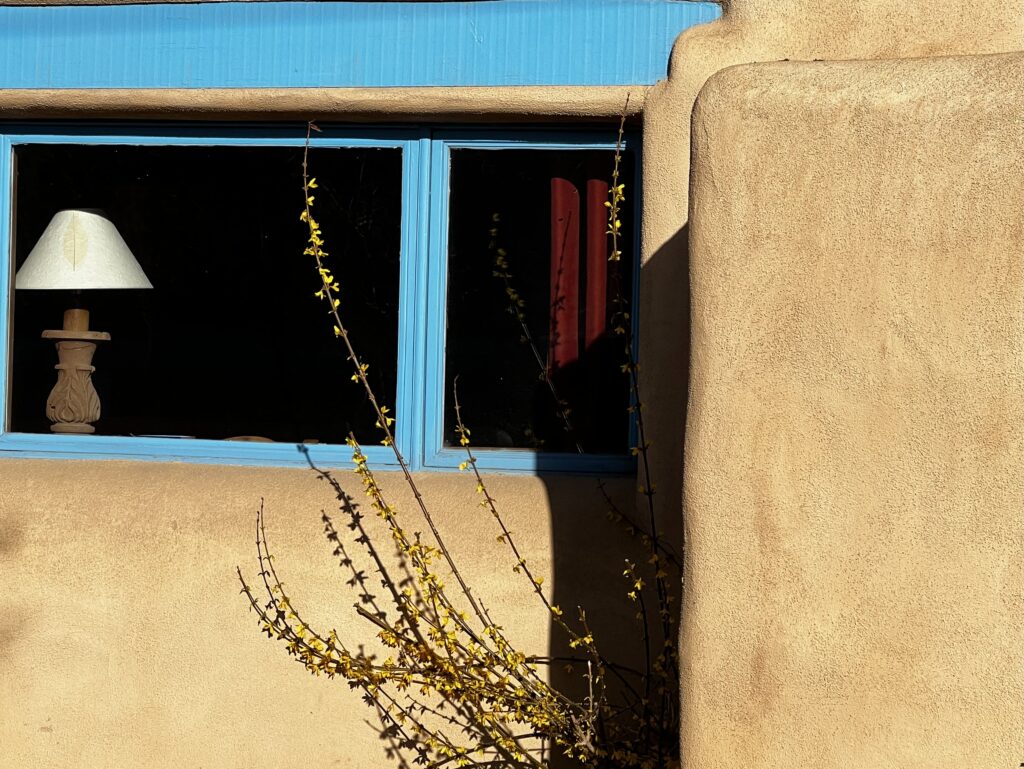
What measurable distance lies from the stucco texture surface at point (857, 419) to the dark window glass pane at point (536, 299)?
1074 millimetres

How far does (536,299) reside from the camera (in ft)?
12.9

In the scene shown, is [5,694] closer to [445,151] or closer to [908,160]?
[445,151]

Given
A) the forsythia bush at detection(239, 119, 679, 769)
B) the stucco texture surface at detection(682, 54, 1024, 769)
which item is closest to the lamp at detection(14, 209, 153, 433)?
the forsythia bush at detection(239, 119, 679, 769)

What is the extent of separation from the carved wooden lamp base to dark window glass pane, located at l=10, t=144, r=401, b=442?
0.03m

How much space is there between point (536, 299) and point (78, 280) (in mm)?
1488

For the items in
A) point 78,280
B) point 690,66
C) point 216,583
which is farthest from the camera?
point 78,280

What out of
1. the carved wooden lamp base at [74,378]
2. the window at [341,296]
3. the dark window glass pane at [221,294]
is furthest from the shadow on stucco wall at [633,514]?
the carved wooden lamp base at [74,378]

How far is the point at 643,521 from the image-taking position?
3627mm

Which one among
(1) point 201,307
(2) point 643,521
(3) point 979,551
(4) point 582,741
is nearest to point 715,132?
(3) point 979,551

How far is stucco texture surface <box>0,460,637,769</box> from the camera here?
370 cm

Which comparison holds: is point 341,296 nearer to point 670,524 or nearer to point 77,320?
point 77,320

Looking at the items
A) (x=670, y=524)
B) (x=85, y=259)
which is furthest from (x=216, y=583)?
(x=670, y=524)

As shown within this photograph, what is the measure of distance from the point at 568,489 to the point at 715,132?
1303 millimetres

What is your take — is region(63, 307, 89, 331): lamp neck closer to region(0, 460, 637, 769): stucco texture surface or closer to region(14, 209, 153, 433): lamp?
region(14, 209, 153, 433): lamp
